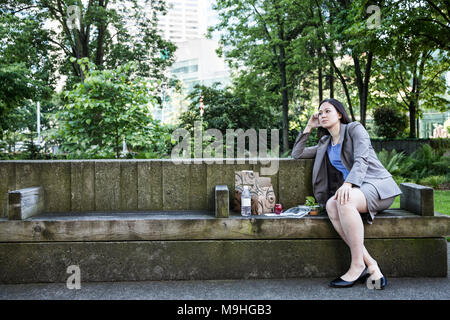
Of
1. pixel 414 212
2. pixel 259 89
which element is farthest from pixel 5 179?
pixel 259 89

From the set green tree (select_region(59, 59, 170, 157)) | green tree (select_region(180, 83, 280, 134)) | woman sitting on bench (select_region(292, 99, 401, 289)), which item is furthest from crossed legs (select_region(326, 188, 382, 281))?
green tree (select_region(180, 83, 280, 134))

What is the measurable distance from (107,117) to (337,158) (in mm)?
3133

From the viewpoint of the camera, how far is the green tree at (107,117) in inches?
215

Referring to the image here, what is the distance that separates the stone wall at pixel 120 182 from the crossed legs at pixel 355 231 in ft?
3.01

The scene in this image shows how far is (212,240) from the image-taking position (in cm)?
382

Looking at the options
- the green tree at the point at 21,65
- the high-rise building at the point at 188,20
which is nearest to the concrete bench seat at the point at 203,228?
the green tree at the point at 21,65

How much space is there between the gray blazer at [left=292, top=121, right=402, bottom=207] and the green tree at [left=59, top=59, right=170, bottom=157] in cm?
240

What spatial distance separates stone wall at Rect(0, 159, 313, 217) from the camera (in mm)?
4242

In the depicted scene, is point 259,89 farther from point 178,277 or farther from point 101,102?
point 178,277

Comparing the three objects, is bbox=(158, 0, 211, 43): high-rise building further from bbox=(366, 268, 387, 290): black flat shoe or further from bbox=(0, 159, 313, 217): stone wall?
bbox=(366, 268, 387, 290): black flat shoe

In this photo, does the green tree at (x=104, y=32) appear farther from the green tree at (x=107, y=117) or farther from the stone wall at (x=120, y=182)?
the stone wall at (x=120, y=182)

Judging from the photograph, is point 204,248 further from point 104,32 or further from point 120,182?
point 104,32

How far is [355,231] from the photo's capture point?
3.45 metres
